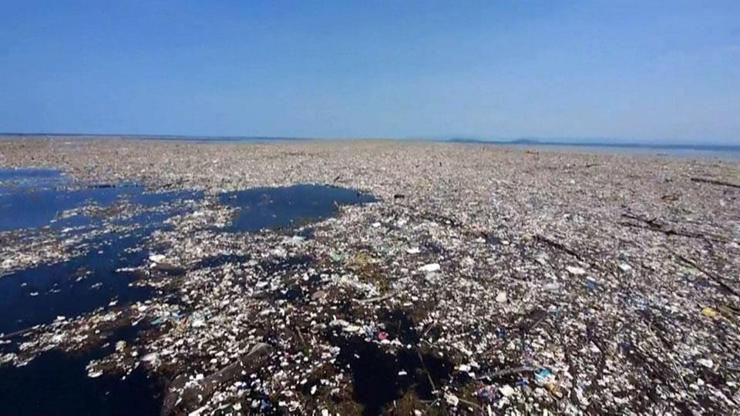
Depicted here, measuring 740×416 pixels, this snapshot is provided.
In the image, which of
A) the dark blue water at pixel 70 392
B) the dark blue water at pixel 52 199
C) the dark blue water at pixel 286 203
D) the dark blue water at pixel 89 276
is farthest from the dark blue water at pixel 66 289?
the dark blue water at pixel 52 199

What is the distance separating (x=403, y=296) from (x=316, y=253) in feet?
9.34

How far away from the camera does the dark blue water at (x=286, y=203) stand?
10.9 m

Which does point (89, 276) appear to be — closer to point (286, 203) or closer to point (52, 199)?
point (286, 203)

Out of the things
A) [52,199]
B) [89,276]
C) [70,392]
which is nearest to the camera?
[70,392]

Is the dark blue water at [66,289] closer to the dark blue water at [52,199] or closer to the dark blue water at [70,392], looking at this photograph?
the dark blue water at [70,392]

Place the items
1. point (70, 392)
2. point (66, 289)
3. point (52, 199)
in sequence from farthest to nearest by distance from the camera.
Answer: point (52, 199) → point (66, 289) → point (70, 392)

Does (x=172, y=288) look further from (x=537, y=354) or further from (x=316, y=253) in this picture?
(x=537, y=354)

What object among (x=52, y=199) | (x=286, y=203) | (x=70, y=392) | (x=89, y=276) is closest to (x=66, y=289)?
(x=89, y=276)

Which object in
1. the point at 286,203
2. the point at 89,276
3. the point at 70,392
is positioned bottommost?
the point at 70,392

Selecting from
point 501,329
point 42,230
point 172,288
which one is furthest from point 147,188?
point 501,329

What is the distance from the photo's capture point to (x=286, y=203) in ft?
44.4

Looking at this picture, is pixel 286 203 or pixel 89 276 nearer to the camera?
pixel 89 276

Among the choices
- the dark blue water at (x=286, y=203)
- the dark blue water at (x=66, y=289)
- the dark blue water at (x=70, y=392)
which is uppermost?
the dark blue water at (x=286, y=203)

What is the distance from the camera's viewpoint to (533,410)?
12.1ft
